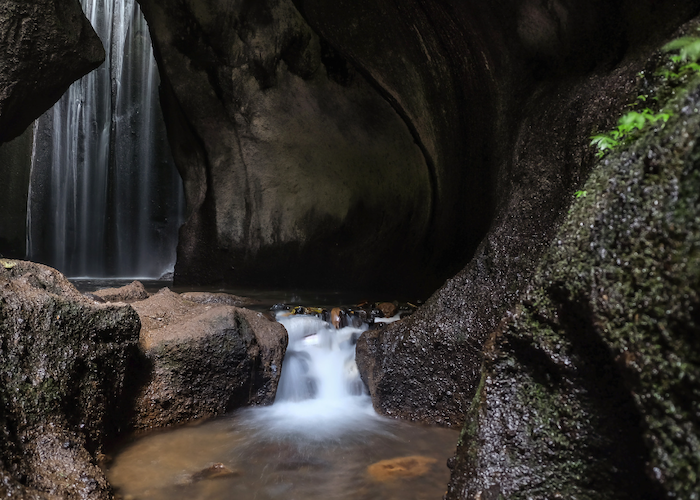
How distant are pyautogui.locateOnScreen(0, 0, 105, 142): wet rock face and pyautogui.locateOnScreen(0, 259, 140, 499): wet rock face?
8.22 feet

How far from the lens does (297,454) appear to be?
123 inches

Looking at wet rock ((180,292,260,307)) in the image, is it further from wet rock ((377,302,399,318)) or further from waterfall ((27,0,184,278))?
waterfall ((27,0,184,278))

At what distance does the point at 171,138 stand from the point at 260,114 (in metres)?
2.09

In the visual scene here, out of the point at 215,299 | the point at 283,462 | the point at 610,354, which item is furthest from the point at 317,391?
the point at 610,354

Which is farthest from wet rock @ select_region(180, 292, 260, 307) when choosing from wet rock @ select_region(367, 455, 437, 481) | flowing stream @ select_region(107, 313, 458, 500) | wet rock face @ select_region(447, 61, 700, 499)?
wet rock face @ select_region(447, 61, 700, 499)

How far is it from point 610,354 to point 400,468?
67.6 inches

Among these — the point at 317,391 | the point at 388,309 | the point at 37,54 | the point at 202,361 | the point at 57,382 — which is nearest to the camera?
the point at 57,382

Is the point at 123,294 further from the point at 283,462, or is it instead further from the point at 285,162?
the point at 285,162

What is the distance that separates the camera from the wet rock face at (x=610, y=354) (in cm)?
128

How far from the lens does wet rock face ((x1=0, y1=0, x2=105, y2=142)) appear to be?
15.7 feet

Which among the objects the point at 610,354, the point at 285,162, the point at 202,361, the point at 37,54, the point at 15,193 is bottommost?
the point at 202,361

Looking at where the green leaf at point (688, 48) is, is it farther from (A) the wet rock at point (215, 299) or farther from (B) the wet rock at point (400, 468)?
(A) the wet rock at point (215, 299)

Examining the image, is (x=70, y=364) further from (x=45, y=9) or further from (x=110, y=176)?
(x=110, y=176)

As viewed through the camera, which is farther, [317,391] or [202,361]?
[317,391]
